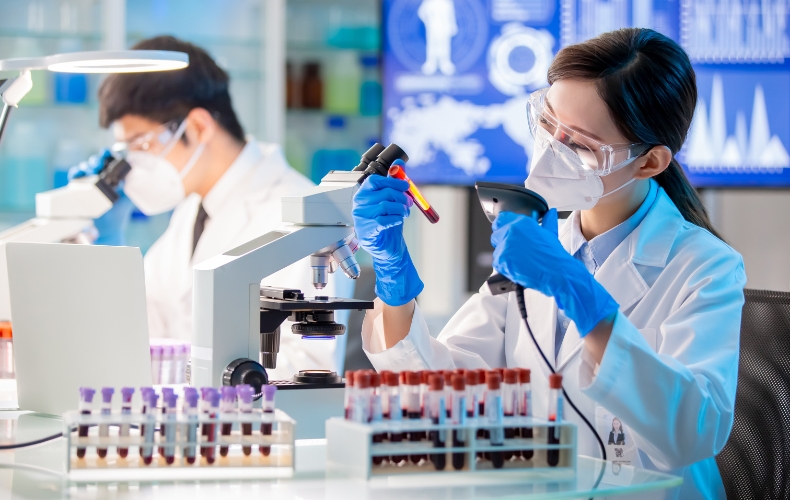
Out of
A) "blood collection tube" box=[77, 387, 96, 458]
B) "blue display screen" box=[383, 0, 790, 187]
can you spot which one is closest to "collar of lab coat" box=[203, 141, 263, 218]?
"blue display screen" box=[383, 0, 790, 187]

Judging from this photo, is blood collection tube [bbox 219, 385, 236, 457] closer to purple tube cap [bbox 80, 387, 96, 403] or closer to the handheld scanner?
purple tube cap [bbox 80, 387, 96, 403]

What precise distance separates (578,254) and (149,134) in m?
1.61

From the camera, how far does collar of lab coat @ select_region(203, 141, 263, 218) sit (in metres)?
2.93

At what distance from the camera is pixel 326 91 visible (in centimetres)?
426

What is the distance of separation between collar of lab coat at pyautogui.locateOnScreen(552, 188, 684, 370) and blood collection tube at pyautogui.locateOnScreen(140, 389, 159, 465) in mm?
798

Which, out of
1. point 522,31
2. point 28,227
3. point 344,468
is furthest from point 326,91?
point 344,468

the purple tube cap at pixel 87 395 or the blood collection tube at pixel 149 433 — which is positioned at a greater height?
the purple tube cap at pixel 87 395

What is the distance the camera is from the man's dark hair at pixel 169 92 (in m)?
2.87

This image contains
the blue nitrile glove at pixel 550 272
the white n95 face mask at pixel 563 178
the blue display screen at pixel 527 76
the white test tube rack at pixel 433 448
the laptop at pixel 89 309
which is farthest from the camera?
the blue display screen at pixel 527 76

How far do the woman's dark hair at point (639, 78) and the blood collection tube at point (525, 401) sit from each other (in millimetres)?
618

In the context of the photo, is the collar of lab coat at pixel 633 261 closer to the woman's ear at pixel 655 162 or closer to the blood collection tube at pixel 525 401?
the woman's ear at pixel 655 162

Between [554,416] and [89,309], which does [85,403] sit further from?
[554,416]

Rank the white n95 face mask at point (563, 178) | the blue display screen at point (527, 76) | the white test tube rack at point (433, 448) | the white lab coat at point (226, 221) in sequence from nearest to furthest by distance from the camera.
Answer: the white test tube rack at point (433, 448), the white n95 face mask at point (563, 178), the white lab coat at point (226, 221), the blue display screen at point (527, 76)

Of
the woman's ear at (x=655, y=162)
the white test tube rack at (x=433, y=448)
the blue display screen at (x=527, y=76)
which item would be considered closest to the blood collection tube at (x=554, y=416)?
the white test tube rack at (x=433, y=448)
